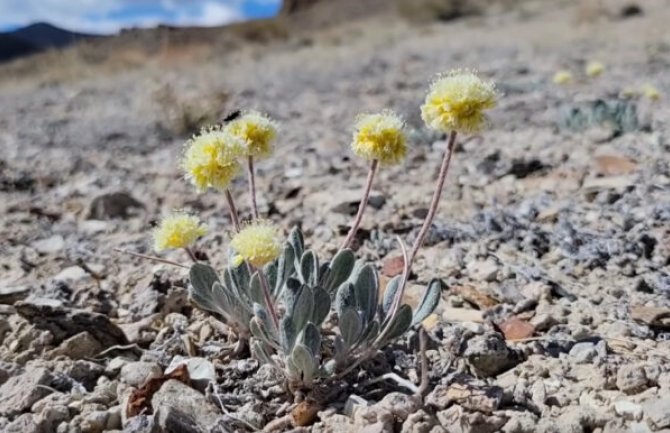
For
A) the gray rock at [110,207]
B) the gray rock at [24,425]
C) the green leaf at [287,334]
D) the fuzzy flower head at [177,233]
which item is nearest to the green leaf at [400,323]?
the green leaf at [287,334]

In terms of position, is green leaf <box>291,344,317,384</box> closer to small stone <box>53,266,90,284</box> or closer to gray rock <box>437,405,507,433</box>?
gray rock <box>437,405,507,433</box>

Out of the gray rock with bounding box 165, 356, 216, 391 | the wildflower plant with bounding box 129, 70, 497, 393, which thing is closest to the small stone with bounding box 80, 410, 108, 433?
the gray rock with bounding box 165, 356, 216, 391

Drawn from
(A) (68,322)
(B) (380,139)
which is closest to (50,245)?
(A) (68,322)

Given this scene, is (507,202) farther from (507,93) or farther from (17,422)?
(507,93)

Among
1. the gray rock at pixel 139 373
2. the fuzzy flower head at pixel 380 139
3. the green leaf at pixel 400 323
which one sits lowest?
the gray rock at pixel 139 373

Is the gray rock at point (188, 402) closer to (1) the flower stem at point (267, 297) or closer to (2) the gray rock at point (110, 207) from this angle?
(1) the flower stem at point (267, 297)
